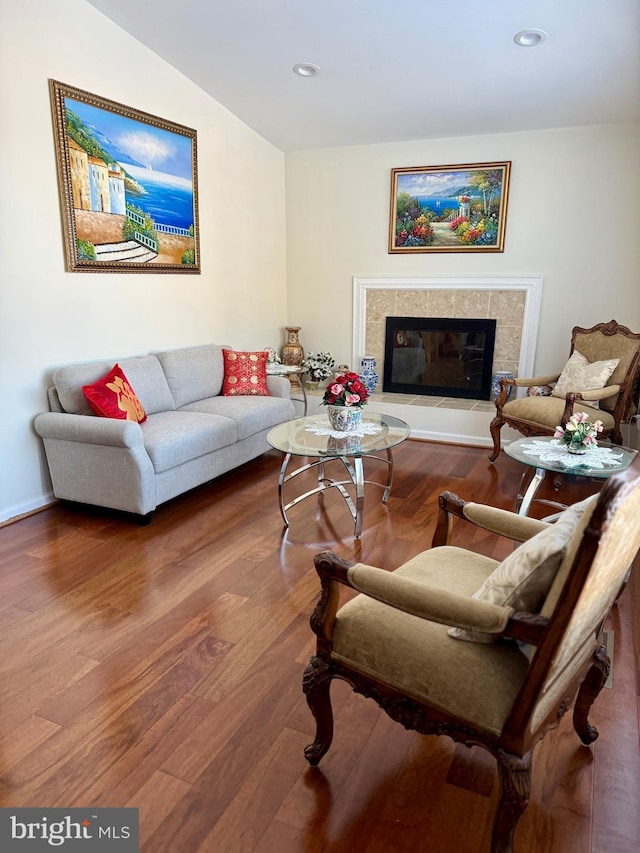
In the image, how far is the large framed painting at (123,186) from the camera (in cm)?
345

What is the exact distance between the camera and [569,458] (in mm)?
3018

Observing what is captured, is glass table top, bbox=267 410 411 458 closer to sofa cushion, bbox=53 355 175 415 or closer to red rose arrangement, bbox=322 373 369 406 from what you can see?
red rose arrangement, bbox=322 373 369 406

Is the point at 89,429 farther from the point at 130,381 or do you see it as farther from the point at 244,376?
the point at 244,376

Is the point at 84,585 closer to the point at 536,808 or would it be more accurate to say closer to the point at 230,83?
the point at 536,808

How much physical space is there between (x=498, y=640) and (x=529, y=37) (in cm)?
348

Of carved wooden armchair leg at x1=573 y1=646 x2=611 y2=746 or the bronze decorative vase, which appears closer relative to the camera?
carved wooden armchair leg at x1=573 y1=646 x2=611 y2=746

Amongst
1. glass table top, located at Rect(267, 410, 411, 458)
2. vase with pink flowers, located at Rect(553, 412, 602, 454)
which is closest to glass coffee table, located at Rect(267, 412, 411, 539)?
glass table top, located at Rect(267, 410, 411, 458)

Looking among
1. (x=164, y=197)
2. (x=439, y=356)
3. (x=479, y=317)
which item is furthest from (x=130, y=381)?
(x=479, y=317)

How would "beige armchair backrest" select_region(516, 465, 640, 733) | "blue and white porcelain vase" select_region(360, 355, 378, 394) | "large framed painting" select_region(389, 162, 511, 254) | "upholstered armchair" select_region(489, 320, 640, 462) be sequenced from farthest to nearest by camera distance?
"blue and white porcelain vase" select_region(360, 355, 378, 394) → "large framed painting" select_region(389, 162, 511, 254) → "upholstered armchair" select_region(489, 320, 640, 462) → "beige armchair backrest" select_region(516, 465, 640, 733)

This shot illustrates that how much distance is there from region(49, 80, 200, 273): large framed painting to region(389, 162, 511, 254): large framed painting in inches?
73.8

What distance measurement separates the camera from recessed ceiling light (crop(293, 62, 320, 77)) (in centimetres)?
388

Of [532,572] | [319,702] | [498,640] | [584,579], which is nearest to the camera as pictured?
[584,579]

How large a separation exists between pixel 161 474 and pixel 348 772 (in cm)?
208

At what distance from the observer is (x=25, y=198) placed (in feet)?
10.6
